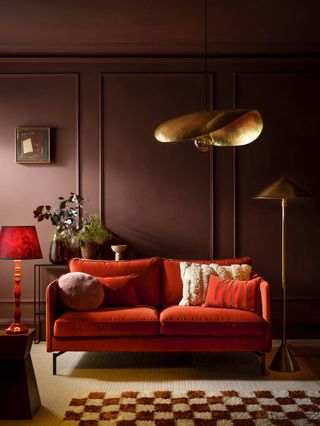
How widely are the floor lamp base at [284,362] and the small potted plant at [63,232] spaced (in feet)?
6.78

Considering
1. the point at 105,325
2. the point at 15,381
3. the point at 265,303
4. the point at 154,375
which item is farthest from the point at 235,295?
the point at 15,381

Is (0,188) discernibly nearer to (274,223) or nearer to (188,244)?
(188,244)

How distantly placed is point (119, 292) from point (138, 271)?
1.07ft

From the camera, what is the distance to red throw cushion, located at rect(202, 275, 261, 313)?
434 centimetres

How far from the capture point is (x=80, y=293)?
434 cm

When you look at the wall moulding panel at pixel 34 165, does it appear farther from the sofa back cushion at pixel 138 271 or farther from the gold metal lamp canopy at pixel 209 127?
the gold metal lamp canopy at pixel 209 127

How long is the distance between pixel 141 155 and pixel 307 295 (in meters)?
2.16

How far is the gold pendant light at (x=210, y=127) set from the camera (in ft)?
9.12

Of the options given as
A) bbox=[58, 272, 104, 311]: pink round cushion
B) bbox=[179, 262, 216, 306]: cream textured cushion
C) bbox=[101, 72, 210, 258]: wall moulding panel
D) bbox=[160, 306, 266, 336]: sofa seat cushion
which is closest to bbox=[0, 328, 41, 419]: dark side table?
bbox=[58, 272, 104, 311]: pink round cushion

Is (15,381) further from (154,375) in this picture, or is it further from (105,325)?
(154,375)

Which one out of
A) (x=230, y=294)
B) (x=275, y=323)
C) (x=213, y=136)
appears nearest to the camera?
(x=213, y=136)

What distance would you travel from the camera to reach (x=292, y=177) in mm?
5539

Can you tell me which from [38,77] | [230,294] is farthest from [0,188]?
[230,294]

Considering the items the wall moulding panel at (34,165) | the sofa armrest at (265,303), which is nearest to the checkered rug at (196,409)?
the sofa armrest at (265,303)
